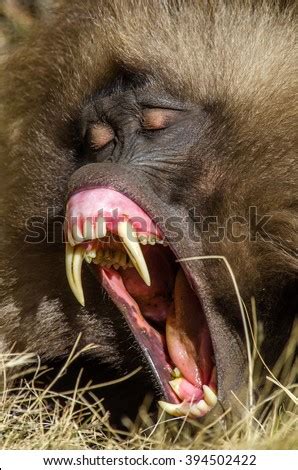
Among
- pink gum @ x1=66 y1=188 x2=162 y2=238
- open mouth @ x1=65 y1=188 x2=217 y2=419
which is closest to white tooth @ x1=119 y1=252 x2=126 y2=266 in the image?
open mouth @ x1=65 y1=188 x2=217 y2=419

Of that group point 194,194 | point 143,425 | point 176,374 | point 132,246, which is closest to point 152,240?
point 132,246

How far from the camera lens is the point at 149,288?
10.3 feet

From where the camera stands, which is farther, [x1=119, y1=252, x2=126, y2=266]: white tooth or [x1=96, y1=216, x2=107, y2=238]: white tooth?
[x1=119, y1=252, x2=126, y2=266]: white tooth

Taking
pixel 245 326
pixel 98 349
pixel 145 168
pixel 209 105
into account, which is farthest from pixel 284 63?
pixel 98 349

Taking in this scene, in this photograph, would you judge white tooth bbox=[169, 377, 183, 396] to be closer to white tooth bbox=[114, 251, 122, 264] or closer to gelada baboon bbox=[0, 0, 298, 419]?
gelada baboon bbox=[0, 0, 298, 419]

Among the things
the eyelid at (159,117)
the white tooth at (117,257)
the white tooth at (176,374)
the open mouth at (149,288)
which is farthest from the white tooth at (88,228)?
the white tooth at (176,374)

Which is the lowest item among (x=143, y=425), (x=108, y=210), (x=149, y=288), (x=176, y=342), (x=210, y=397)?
(x=143, y=425)

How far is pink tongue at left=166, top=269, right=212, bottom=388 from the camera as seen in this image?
3.00 meters

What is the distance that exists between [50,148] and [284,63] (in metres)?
0.78

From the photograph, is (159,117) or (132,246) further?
(159,117)

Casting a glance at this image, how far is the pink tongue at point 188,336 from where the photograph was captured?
3.00m

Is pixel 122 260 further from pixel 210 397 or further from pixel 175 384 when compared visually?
pixel 210 397

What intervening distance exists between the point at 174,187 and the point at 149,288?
0.37m

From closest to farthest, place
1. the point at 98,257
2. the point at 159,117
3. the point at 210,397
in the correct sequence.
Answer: the point at 210,397 → the point at 159,117 → the point at 98,257
